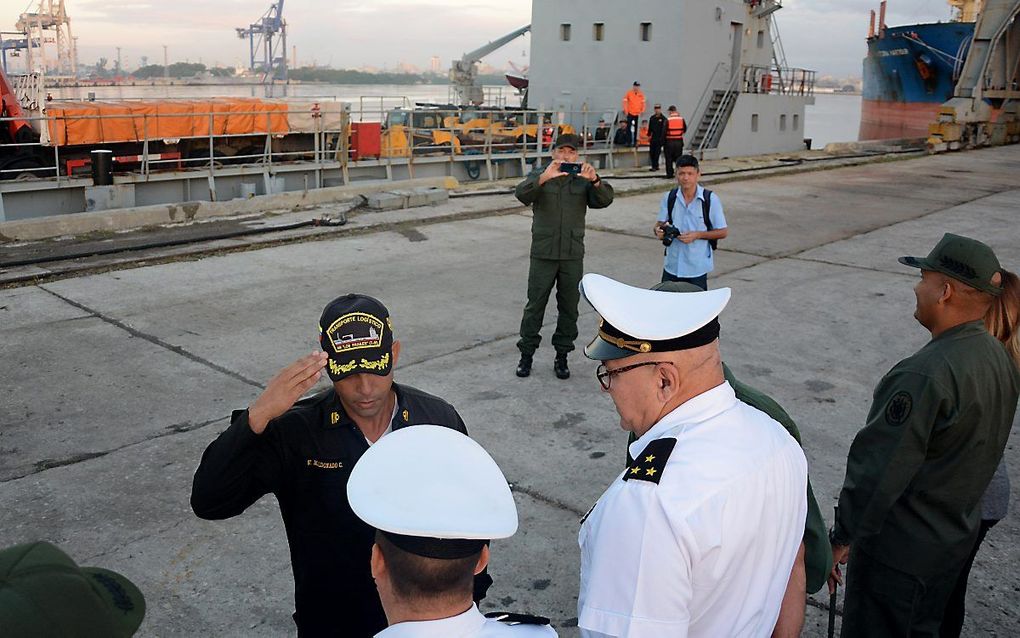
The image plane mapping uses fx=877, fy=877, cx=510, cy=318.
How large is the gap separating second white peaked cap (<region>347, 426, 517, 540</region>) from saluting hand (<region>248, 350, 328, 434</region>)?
2.75ft

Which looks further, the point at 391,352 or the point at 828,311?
the point at 828,311

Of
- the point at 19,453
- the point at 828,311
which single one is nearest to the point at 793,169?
the point at 828,311

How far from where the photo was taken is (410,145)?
19.5m

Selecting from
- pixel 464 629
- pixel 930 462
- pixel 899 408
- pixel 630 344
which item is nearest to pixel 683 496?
pixel 630 344

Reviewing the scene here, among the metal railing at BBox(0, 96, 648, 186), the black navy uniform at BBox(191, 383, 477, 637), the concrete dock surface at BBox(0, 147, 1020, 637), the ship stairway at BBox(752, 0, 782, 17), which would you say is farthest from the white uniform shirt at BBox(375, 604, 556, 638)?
the ship stairway at BBox(752, 0, 782, 17)

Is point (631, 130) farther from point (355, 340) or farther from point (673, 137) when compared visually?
point (355, 340)

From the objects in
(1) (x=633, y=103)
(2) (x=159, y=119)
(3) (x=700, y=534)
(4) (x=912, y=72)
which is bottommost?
(3) (x=700, y=534)

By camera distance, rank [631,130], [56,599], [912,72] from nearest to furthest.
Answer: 1. [56,599]
2. [631,130]
3. [912,72]

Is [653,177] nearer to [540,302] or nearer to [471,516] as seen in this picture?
[540,302]

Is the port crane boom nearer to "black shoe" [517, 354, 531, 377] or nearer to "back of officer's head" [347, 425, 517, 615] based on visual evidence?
"black shoe" [517, 354, 531, 377]

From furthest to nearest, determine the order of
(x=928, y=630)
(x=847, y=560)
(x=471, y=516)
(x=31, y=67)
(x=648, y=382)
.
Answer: (x=31, y=67) → (x=847, y=560) → (x=928, y=630) → (x=648, y=382) → (x=471, y=516)

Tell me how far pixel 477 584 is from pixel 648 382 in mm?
952

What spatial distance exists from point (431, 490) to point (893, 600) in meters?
2.19

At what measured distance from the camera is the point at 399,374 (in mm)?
7137
